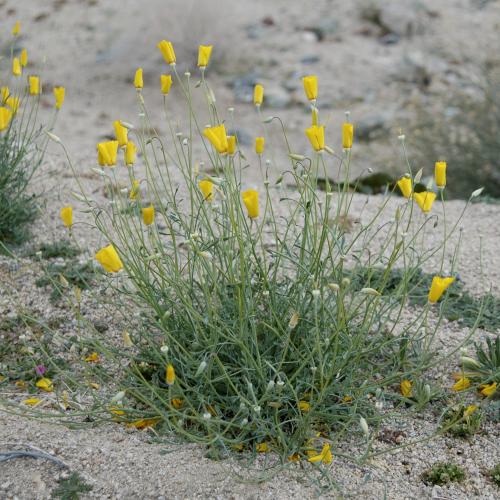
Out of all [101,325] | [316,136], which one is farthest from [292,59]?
[316,136]

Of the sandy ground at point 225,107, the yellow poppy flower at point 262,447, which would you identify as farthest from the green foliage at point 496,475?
the yellow poppy flower at point 262,447

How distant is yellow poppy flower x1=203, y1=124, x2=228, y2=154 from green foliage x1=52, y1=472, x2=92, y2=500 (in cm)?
109

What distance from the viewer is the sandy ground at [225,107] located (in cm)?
246

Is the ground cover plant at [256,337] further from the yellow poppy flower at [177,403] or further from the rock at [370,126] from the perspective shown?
the rock at [370,126]

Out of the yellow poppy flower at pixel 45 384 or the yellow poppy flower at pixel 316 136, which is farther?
the yellow poppy flower at pixel 45 384

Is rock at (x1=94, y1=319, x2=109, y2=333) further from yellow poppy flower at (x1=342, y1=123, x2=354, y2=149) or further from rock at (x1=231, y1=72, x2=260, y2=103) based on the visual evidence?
rock at (x1=231, y1=72, x2=260, y2=103)

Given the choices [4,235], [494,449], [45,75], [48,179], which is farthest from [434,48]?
[494,449]

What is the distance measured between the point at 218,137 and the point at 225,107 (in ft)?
18.9

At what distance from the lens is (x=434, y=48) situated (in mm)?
8703

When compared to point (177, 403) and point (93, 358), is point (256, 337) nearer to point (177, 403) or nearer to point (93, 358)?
point (177, 403)

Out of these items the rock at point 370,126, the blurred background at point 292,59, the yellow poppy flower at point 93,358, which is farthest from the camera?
the rock at point 370,126

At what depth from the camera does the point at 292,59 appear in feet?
29.0

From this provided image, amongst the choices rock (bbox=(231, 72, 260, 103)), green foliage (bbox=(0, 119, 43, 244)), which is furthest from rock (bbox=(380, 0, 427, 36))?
green foliage (bbox=(0, 119, 43, 244))

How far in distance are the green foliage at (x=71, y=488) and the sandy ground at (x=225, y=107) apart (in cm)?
3
